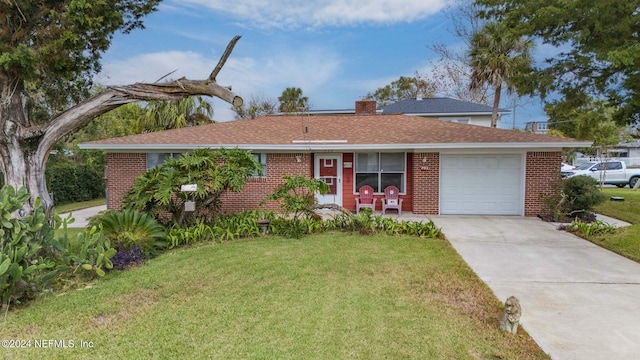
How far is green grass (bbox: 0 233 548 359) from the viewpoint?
329 cm

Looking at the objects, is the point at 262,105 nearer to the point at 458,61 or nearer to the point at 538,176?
the point at 458,61

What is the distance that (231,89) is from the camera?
5.67 metres

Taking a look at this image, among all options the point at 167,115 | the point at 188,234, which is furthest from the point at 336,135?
the point at 167,115

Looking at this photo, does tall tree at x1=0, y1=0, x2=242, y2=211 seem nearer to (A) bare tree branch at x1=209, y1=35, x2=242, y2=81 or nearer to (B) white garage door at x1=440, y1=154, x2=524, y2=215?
(A) bare tree branch at x1=209, y1=35, x2=242, y2=81

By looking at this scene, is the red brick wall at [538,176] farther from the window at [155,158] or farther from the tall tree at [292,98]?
the tall tree at [292,98]

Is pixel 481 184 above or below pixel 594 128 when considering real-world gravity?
below

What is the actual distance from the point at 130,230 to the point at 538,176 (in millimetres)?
11219

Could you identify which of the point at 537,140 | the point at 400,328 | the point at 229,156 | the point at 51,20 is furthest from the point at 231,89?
the point at 537,140

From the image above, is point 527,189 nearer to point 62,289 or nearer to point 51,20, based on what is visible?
point 62,289

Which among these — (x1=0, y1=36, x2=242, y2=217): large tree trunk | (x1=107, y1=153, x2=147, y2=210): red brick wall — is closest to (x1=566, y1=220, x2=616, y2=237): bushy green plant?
(x1=0, y1=36, x2=242, y2=217): large tree trunk

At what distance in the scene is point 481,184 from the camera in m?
Answer: 11.5

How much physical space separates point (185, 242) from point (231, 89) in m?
3.69

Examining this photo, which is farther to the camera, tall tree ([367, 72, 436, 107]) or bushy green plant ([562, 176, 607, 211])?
tall tree ([367, 72, 436, 107])

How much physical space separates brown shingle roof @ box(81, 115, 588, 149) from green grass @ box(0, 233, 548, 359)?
19.5ft
